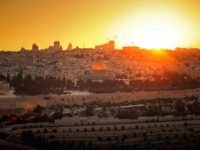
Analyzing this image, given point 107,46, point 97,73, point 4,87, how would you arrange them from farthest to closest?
point 107,46
point 97,73
point 4,87

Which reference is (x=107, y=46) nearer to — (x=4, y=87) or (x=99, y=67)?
(x=99, y=67)

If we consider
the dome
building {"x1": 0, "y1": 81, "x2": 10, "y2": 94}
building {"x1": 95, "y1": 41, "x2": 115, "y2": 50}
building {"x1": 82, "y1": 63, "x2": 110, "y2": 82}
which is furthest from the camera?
the dome

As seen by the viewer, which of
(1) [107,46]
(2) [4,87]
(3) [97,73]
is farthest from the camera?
(1) [107,46]

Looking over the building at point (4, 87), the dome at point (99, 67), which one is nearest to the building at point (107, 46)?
the dome at point (99, 67)

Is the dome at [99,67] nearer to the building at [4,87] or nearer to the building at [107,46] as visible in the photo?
the building at [107,46]

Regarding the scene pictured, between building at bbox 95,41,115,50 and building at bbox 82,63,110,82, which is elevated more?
building at bbox 95,41,115,50

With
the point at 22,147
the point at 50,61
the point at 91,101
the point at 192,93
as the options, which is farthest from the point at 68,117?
the point at 50,61

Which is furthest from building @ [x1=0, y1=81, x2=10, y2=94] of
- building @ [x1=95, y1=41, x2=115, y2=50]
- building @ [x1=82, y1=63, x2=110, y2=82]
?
building @ [x1=95, y1=41, x2=115, y2=50]

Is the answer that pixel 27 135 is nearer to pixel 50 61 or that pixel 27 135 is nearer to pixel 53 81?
pixel 53 81

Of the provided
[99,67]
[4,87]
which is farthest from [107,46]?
A: [4,87]

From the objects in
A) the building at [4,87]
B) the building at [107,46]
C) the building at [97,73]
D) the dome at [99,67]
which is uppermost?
the building at [107,46]

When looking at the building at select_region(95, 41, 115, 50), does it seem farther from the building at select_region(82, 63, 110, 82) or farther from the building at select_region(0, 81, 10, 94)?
the building at select_region(0, 81, 10, 94)

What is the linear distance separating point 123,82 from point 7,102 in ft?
11.4

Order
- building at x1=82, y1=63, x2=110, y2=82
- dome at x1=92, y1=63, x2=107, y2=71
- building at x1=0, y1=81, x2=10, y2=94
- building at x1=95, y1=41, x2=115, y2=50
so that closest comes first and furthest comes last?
1. building at x1=0, y1=81, x2=10, y2=94
2. building at x1=82, y1=63, x2=110, y2=82
3. building at x1=95, y1=41, x2=115, y2=50
4. dome at x1=92, y1=63, x2=107, y2=71
